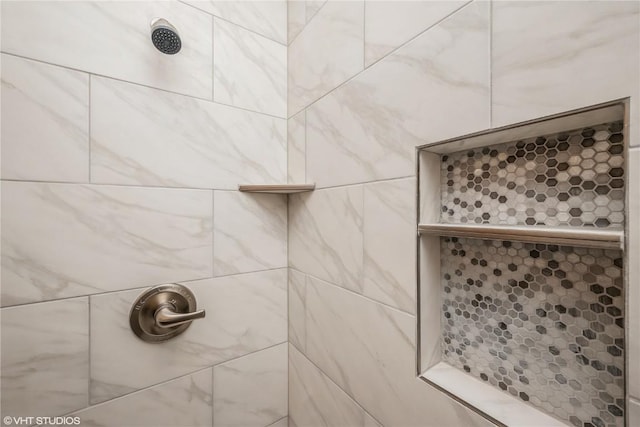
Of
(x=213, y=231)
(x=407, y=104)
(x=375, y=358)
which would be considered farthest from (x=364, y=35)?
(x=375, y=358)

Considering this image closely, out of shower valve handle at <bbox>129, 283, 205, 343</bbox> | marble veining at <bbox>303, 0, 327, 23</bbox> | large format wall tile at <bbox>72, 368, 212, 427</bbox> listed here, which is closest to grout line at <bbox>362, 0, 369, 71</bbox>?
marble veining at <bbox>303, 0, 327, 23</bbox>

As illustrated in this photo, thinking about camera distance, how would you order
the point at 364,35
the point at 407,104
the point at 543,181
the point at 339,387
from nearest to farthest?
the point at 543,181
the point at 407,104
the point at 364,35
the point at 339,387

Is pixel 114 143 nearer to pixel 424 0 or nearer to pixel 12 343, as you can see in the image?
pixel 12 343

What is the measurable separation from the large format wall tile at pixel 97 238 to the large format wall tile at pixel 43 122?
0.14 feet

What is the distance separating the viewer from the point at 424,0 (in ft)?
1.86

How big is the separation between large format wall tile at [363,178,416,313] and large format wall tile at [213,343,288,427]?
587 millimetres

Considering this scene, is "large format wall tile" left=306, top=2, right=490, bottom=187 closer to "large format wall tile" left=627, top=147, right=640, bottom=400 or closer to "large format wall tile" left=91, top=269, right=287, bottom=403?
"large format wall tile" left=627, top=147, right=640, bottom=400

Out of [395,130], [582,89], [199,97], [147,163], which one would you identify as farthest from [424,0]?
[147,163]

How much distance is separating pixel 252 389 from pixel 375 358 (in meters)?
0.57

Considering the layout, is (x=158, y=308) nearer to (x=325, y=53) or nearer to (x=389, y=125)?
(x=389, y=125)

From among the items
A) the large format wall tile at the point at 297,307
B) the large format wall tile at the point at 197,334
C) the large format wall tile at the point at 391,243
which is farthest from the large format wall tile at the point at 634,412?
the large format wall tile at the point at 197,334

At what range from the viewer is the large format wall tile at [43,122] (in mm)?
631

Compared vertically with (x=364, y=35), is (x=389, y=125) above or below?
below

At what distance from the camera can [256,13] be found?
3.30 feet
